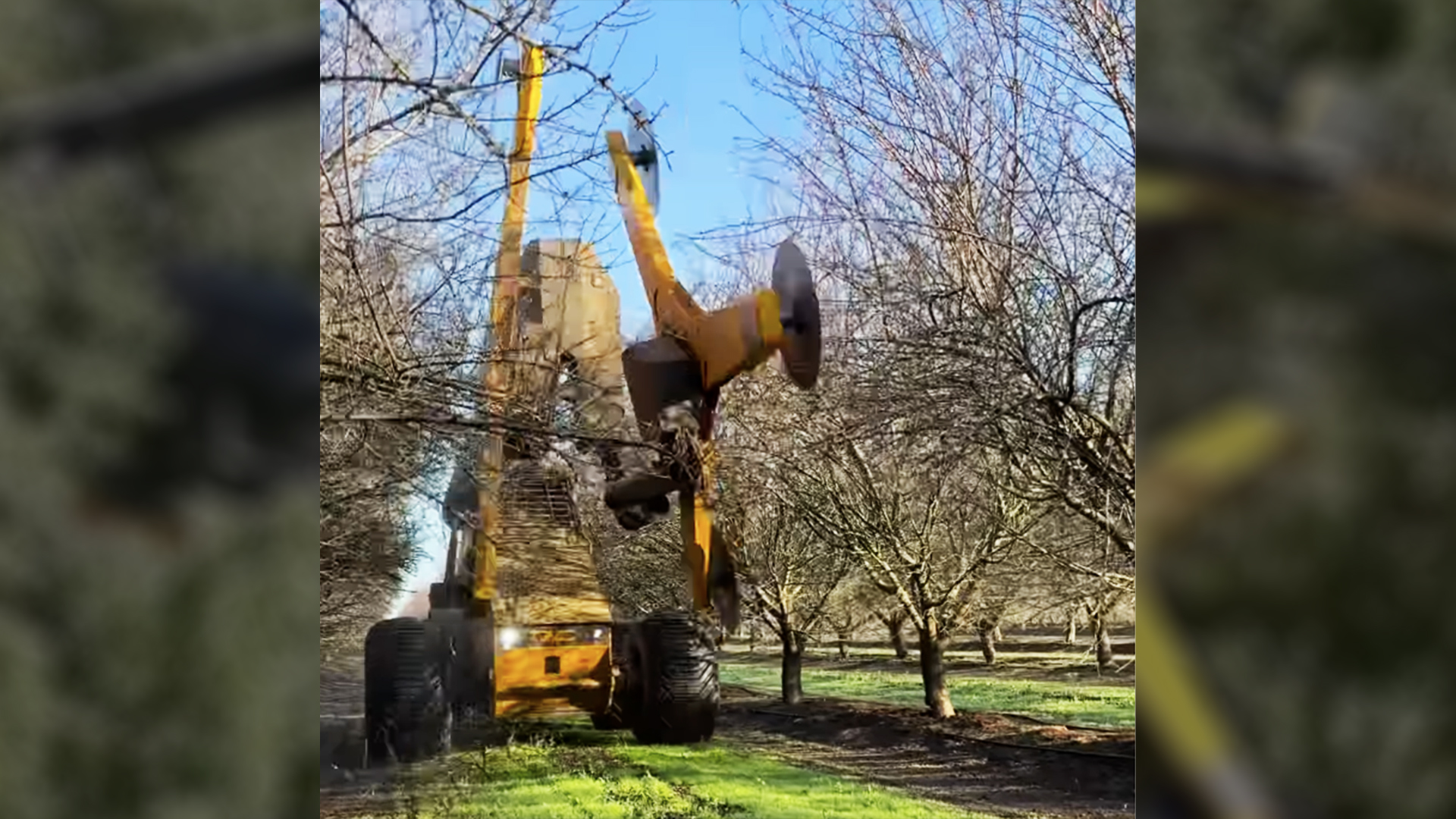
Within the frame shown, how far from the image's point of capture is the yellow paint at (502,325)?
1.50m

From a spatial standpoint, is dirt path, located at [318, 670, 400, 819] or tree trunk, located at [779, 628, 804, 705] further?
tree trunk, located at [779, 628, 804, 705]

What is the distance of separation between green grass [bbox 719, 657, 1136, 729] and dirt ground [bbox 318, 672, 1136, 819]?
0.05 feet

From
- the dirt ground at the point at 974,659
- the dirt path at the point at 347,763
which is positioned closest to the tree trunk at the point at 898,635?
the dirt ground at the point at 974,659

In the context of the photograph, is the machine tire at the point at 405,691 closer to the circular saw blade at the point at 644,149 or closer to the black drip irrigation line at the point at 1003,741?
the black drip irrigation line at the point at 1003,741

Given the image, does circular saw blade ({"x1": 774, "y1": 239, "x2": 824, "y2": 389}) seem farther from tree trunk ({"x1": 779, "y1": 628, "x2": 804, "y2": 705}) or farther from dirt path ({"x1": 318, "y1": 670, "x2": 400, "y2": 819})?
dirt path ({"x1": 318, "y1": 670, "x2": 400, "y2": 819})

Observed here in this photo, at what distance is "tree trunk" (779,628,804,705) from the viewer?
1581 millimetres
